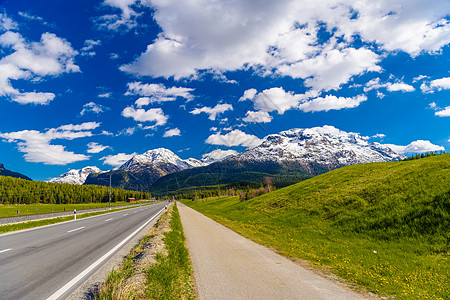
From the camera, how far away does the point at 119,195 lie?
181 metres

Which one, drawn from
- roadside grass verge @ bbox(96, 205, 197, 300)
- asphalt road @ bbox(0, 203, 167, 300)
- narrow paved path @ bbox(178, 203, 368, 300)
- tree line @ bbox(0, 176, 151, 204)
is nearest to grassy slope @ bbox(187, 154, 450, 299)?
narrow paved path @ bbox(178, 203, 368, 300)

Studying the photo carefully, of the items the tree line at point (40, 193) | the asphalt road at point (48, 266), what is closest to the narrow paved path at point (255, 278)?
the asphalt road at point (48, 266)

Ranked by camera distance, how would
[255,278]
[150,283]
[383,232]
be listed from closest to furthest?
[150,283] < [255,278] < [383,232]

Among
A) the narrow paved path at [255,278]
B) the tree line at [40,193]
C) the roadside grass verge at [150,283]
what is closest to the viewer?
the roadside grass verge at [150,283]

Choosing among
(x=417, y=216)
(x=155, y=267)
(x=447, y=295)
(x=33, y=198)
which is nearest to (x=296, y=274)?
(x=447, y=295)

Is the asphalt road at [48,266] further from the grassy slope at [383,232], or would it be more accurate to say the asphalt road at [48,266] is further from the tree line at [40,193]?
the tree line at [40,193]

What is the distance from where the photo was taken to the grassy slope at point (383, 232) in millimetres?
8633

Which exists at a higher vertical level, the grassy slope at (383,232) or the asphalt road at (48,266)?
the asphalt road at (48,266)

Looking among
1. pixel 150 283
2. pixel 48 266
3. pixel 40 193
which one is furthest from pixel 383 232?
pixel 40 193

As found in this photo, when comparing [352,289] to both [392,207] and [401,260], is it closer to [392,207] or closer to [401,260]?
[401,260]

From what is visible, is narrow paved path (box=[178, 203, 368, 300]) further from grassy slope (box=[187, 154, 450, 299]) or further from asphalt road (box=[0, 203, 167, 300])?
asphalt road (box=[0, 203, 167, 300])

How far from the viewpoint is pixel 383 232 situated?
623 inches

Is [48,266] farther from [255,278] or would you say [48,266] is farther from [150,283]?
[255,278]

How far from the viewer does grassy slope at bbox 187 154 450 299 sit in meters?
8.63
